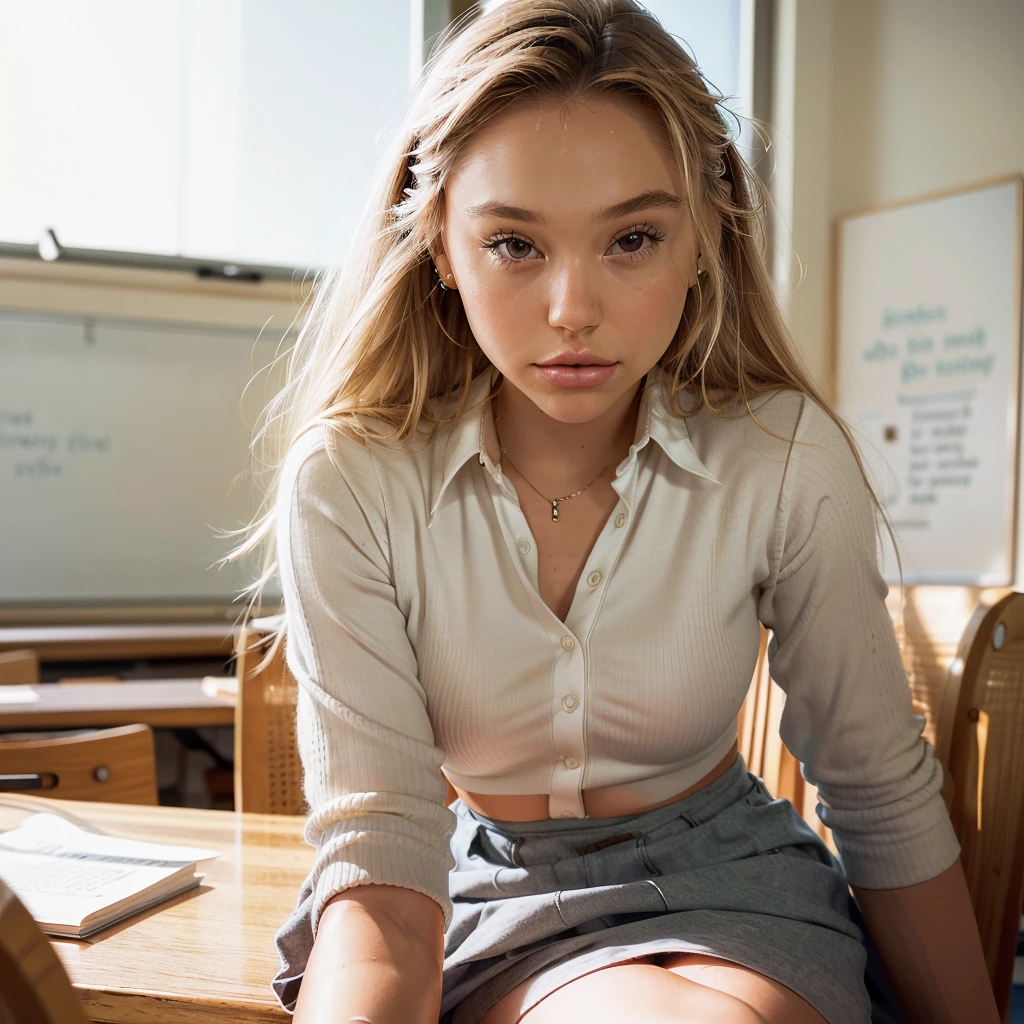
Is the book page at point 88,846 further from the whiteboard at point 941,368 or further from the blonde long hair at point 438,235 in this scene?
the whiteboard at point 941,368

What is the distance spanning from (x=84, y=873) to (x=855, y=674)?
2.49ft

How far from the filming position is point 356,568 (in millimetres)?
1003

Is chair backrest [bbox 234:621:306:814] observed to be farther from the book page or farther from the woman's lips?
the woman's lips

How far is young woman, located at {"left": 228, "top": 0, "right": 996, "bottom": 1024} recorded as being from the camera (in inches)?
36.3

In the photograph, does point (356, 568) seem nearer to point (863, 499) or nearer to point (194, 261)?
point (863, 499)

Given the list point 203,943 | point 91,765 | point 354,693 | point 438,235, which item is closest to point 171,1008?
point 203,943

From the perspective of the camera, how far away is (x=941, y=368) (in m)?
3.15

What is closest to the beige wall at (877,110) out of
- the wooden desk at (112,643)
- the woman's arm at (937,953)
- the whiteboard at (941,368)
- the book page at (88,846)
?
the whiteboard at (941,368)

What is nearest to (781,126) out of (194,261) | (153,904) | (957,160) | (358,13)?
(957,160)

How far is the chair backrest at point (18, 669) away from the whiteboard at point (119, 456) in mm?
632

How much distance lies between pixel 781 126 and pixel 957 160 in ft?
1.83

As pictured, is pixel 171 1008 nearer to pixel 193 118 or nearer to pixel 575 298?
pixel 575 298

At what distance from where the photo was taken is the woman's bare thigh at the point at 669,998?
734 mm

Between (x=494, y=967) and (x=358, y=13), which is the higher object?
(x=358, y=13)
